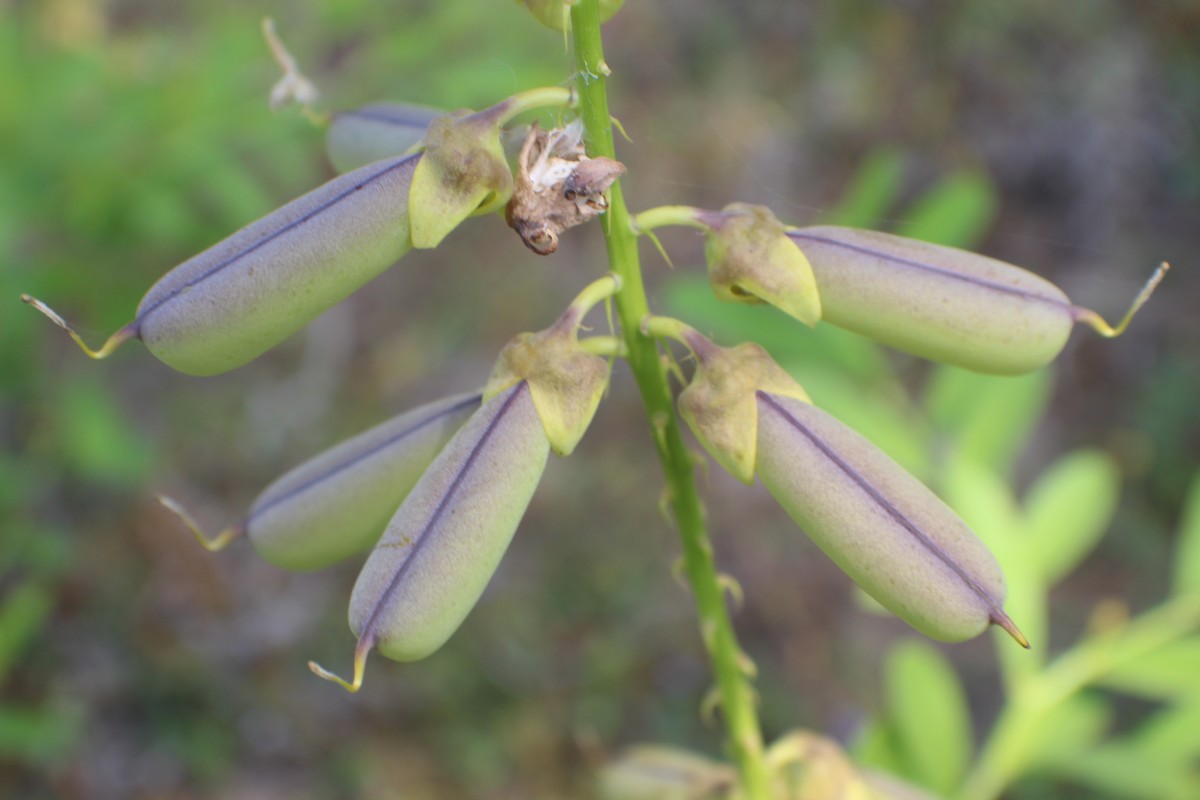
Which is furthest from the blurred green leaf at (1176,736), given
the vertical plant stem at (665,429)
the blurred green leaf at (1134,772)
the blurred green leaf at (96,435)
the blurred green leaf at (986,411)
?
the blurred green leaf at (96,435)

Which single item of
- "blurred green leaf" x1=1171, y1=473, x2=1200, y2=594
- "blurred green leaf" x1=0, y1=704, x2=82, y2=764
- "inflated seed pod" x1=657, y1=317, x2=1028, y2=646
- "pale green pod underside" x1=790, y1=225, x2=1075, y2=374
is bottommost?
"blurred green leaf" x1=0, y1=704, x2=82, y2=764

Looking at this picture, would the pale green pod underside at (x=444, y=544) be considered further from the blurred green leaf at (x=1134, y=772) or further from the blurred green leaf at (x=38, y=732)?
the blurred green leaf at (x=38, y=732)

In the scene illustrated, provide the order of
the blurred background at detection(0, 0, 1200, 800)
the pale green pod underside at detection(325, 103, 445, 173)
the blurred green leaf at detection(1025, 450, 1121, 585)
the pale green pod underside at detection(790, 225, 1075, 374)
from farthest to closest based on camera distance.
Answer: the blurred background at detection(0, 0, 1200, 800)
the blurred green leaf at detection(1025, 450, 1121, 585)
the pale green pod underside at detection(325, 103, 445, 173)
the pale green pod underside at detection(790, 225, 1075, 374)

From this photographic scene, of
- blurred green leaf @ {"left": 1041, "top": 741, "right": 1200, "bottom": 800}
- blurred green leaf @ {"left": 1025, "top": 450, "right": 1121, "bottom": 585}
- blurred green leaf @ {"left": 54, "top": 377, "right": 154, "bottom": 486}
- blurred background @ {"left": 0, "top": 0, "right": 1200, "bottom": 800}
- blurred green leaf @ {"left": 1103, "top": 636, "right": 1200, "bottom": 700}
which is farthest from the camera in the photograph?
blurred green leaf @ {"left": 54, "top": 377, "right": 154, "bottom": 486}

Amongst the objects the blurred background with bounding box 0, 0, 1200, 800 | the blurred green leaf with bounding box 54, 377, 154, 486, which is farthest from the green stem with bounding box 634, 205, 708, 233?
the blurred green leaf with bounding box 54, 377, 154, 486

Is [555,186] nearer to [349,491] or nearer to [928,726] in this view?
[349,491]

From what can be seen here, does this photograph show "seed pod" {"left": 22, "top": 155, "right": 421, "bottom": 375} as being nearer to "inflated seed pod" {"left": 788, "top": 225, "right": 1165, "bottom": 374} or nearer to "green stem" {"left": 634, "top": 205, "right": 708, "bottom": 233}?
"green stem" {"left": 634, "top": 205, "right": 708, "bottom": 233}

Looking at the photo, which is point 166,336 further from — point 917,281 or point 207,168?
point 207,168
